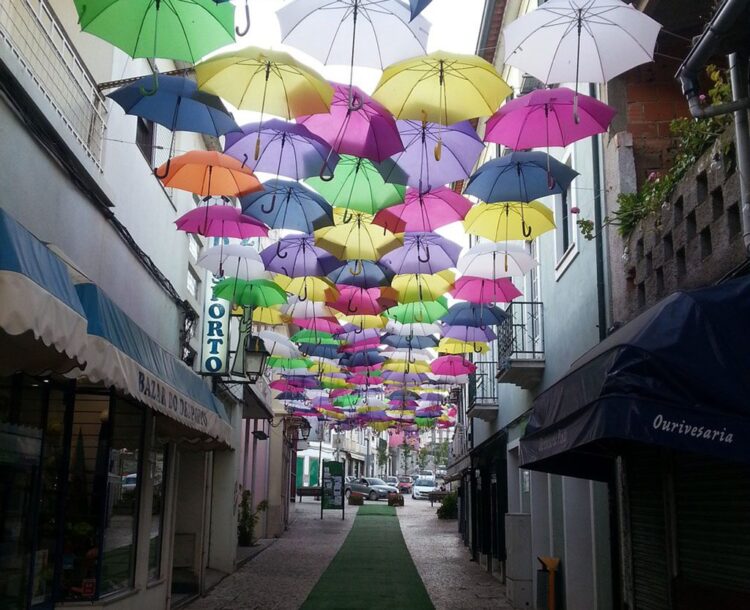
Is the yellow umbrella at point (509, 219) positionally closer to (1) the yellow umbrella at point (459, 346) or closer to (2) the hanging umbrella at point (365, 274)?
(2) the hanging umbrella at point (365, 274)

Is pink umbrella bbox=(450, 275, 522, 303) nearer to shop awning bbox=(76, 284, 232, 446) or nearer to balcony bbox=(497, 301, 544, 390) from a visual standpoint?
balcony bbox=(497, 301, 544, 390)

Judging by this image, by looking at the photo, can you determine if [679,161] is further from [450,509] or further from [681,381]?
[450,509]

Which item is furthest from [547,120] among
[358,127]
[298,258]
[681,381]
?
[298,258]

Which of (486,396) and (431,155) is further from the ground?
(431,155)

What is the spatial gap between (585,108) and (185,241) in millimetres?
8612

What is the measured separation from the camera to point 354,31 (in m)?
7.63

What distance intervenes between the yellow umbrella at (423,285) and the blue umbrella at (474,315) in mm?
1299

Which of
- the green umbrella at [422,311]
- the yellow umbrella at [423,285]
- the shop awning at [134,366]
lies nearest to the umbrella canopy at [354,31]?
the shop awning at [134,366]

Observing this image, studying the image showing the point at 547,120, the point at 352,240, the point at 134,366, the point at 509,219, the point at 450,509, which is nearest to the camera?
the point at 134,366

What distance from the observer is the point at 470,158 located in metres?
9.59

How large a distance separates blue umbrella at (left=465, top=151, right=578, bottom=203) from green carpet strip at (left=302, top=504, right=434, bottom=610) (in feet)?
26.4

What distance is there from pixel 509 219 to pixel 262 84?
170 inches

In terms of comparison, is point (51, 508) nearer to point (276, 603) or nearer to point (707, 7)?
point (276, 603)

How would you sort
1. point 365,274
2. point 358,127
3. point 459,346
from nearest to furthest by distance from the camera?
point 358,127 → point 365,274 → point 459,346
